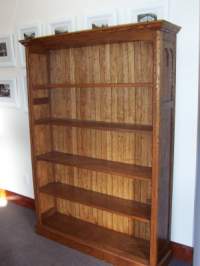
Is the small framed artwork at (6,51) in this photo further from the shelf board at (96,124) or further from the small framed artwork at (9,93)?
the shelf board at (96,124)

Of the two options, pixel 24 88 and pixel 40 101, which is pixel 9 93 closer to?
pixel 24 88

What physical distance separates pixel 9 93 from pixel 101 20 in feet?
4.82

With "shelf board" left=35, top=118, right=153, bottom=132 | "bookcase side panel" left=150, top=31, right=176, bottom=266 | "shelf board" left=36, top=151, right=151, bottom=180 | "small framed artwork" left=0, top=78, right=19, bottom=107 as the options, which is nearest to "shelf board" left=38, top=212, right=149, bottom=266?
"bookcase side panel" left=150, top=31, right=176, bottom=266

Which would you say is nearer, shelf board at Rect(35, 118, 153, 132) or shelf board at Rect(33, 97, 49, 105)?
shelf board at Rect(35, 118, 153, 132)

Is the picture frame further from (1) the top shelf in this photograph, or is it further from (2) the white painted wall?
(1) the top shelf

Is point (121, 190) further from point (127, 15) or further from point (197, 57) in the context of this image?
point (127, 15)

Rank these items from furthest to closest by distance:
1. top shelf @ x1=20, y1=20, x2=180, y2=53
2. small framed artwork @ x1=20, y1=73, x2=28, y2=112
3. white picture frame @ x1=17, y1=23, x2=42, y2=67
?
small framed artwork @ x1=20, y1=73, x2=28, y2=112
white picture frame @ x1=17, y1=23, x2=42, y2=67
top shelf @ x1=20, y1=20, x2=180, y2=53

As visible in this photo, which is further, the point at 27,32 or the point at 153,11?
the point at 27,32

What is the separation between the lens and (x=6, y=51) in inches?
124

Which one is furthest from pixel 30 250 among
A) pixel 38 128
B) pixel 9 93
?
pixel 9 93

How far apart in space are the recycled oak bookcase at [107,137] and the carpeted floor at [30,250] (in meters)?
0.08

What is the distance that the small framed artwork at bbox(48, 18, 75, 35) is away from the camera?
2559 mm

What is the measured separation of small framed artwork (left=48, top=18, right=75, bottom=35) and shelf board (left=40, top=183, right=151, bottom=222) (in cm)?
153

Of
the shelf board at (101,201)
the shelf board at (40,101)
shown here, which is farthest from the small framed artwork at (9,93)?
the shelf board at (101,201)
